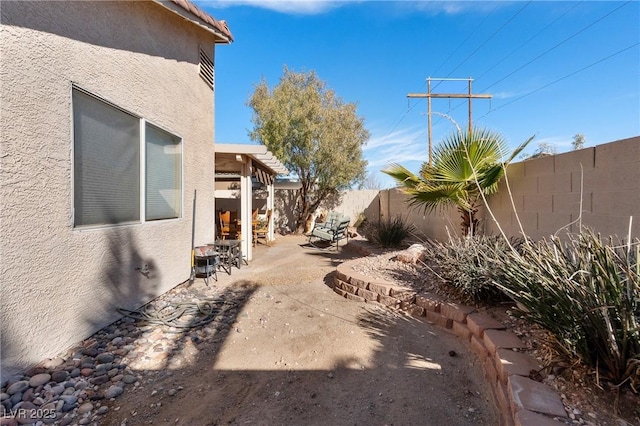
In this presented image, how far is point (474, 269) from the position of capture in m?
3.11

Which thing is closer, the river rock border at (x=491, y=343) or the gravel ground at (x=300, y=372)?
the river rock border at (x=491, y=343)

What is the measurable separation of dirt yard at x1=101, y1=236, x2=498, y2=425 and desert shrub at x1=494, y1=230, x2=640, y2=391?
2.30 feet

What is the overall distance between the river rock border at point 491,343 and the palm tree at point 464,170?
1.49m

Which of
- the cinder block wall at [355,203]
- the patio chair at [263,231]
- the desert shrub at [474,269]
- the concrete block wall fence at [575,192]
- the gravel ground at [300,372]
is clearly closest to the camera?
the gravel ground at [300,372]

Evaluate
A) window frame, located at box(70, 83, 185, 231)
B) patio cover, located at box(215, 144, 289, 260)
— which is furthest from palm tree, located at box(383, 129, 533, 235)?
window frame, located at box(70, 83, 185, 231)

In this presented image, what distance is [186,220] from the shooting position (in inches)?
188

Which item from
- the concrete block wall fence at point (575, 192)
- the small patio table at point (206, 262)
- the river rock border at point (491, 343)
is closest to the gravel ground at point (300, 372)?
the river rock border at point (491, 343)

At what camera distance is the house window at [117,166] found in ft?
8.82

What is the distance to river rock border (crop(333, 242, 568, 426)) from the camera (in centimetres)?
157

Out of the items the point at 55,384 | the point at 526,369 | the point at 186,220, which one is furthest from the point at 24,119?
the point at 526,369

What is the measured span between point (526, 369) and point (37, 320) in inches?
138

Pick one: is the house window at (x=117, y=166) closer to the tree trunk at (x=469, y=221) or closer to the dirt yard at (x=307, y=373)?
the dirt yard at (x=307, y=373)

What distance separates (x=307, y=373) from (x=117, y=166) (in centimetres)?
285

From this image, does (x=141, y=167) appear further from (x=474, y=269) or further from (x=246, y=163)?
(x=474, y=269)
